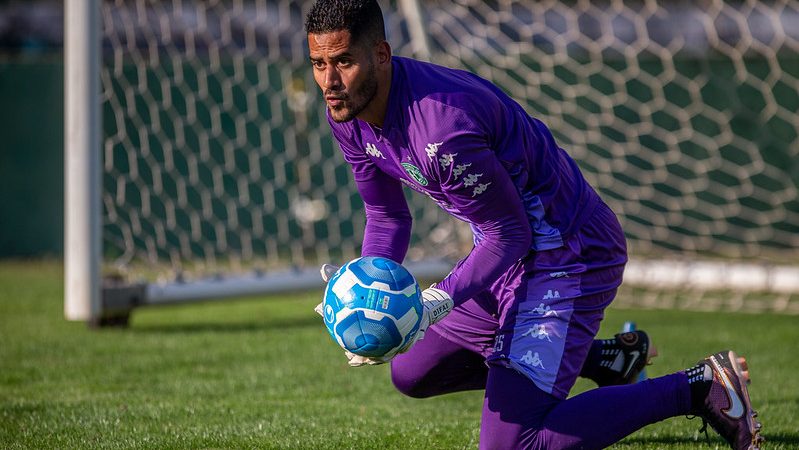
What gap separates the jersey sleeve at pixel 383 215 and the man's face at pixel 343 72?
1.67ft

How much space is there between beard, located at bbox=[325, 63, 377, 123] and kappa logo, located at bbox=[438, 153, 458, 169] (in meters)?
0.32

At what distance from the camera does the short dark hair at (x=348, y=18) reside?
3217 mm

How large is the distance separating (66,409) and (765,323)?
5197 mm

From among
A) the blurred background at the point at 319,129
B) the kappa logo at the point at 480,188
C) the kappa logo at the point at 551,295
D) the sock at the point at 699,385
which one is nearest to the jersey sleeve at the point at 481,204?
the kappa logo at the point at 480,188

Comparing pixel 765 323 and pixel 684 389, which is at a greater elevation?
pixel 684 389

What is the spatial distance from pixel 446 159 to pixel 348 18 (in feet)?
1.75

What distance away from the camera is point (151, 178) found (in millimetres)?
8891

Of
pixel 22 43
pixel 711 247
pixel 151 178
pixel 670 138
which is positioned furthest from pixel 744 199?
pixel 22 43

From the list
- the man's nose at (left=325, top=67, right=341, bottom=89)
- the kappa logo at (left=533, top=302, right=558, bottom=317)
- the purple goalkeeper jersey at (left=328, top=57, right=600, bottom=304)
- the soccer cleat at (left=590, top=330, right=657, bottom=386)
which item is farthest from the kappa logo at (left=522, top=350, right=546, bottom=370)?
the man's nose at (left=325, top=67, right=341, bottom=89)

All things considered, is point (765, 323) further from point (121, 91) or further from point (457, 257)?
point (121, 91)

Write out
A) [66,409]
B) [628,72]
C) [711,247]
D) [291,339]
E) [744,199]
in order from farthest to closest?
1. [744,199]
2. [711,247]
3. [628,72]
4. [291,339]
5. [66,409]

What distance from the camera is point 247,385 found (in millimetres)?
5355

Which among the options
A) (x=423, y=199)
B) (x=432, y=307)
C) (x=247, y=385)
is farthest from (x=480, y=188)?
(x=423, y=199)

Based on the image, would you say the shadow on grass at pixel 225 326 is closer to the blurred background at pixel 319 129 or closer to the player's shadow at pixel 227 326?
the player's shadow at pixel 227 326
